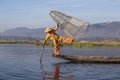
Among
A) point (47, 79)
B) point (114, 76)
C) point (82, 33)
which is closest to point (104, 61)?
point (82, 33)

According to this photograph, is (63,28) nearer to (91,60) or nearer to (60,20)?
(60,20)

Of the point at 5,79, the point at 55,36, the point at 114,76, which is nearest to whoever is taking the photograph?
the point at 5,79

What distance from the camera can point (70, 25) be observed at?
95.3 feet

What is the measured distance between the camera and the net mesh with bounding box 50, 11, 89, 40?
1133 inches

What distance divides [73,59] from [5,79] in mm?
10376

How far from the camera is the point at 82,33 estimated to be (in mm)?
29016

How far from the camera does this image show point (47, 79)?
18.8 m

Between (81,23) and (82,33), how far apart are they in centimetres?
87

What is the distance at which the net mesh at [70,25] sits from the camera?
1133 inches

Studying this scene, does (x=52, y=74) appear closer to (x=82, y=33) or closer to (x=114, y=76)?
(x=114, y=76)

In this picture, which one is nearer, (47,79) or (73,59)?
(47,79)

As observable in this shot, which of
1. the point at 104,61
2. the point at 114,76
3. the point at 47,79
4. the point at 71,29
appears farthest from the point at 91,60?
the point at 47,79

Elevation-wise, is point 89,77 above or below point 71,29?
below

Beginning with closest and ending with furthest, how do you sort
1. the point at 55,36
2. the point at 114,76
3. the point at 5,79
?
the point at 5,79 < the point at 114,76 < the point at 55,36
